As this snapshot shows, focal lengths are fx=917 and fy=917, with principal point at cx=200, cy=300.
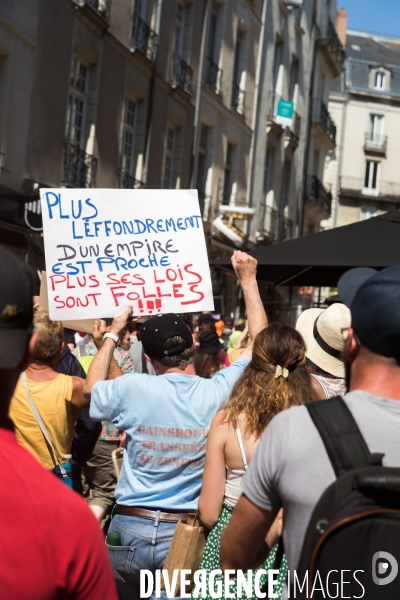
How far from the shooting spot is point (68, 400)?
4.43 metres

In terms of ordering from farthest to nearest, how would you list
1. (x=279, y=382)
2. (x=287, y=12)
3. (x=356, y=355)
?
(x=287, y=12) → (x=279, y=382) → (x=356, y=355)

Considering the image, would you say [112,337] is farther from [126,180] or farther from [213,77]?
[213,77]

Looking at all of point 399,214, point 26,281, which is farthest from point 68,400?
point 399,214

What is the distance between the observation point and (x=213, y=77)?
24.0 meters

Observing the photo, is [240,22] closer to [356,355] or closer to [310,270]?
[310,270]

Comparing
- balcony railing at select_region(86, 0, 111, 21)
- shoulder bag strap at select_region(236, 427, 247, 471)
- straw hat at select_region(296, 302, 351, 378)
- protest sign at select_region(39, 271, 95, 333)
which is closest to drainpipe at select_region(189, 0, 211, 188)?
balcony railing at select_region(86, 0, 111, 21)

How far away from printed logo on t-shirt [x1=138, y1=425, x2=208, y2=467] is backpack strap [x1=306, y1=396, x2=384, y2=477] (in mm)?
1827

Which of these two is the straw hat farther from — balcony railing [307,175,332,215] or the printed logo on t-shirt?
balcony railing [307,175,332,215]

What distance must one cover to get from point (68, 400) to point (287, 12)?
27986 millimetres

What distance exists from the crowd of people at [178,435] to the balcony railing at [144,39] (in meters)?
13.7

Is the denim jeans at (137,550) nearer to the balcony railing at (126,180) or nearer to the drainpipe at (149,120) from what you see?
the balcony railing at (126,180)

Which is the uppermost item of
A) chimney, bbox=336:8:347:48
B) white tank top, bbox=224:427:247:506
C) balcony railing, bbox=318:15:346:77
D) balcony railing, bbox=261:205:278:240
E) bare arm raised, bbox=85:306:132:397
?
chimney, bbox=336:8:347:48

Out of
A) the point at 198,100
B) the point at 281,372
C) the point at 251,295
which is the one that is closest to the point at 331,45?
the point at 198,100

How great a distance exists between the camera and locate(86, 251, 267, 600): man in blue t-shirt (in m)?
3.79
